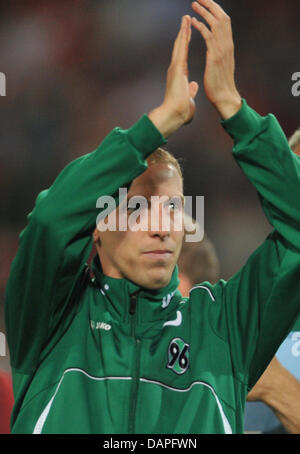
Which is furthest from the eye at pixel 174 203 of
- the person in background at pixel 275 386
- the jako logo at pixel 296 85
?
the jako logo at pixel 296 85

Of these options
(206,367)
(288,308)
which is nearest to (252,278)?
(288,308)

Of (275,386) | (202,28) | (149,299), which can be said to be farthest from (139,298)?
(275,386)

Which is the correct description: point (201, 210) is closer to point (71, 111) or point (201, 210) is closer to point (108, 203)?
point (71, 111)

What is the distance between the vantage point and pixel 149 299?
127cm

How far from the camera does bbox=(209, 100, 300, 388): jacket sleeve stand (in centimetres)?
117

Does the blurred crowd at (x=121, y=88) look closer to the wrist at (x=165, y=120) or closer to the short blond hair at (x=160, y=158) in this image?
the short blond hair at (x=160, y=158)

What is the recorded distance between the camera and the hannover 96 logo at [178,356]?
1.23m

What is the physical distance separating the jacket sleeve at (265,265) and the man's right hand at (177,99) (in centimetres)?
8

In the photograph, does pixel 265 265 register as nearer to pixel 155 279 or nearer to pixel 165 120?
pixel 155 279

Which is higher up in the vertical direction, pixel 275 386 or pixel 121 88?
pixel 121 88

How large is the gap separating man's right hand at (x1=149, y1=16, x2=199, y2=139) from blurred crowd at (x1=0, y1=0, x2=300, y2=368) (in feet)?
6.02

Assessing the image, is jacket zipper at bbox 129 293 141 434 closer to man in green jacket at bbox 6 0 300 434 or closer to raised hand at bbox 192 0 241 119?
→ man in green jacket at bbox 6 0 300 434

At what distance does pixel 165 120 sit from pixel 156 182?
158 millimetres

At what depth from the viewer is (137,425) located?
3.81 feet
